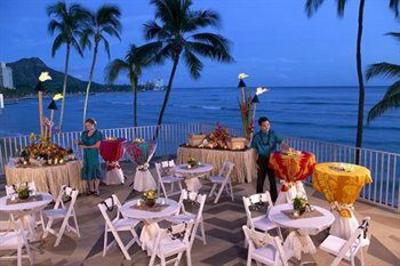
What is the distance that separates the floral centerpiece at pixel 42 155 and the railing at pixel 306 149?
1.08 metres

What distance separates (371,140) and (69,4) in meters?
23.6

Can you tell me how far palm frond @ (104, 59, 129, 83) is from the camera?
1650cm

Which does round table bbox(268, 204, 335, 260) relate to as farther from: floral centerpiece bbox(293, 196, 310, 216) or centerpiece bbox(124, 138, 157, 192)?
centerpiece bbox(124, 138, 157, 192)

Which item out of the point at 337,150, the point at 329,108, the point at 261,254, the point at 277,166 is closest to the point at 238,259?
the point at 261,254

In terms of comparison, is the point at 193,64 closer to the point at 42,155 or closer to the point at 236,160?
the point at 236,160

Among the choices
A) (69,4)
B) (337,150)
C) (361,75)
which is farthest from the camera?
(69,4)

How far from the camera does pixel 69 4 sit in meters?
16.6

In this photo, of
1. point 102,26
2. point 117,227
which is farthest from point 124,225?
point 102,26

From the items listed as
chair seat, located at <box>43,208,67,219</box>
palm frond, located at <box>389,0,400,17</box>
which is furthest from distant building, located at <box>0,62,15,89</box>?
palm frond, located at <box>389,0,400,17</box>

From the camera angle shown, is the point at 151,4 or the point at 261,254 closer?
the point at 261,254

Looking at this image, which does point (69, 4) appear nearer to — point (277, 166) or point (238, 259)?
point (277, 166)

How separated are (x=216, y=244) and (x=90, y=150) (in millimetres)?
3807

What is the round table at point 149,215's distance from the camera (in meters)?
4.89

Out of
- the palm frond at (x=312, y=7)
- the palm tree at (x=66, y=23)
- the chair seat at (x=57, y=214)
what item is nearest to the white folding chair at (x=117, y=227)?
the chair seat at (x=57, y=214)
